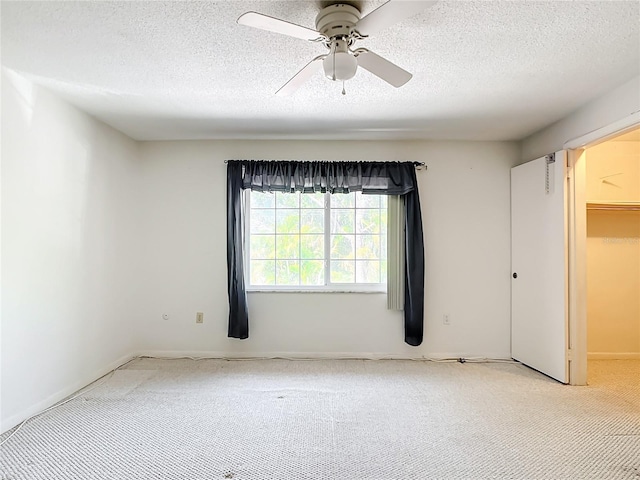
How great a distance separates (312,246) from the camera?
3.77 meters

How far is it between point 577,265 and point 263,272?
2852 mm

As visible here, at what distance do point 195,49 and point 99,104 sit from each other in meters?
1.29

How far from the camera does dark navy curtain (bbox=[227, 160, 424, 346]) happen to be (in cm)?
355

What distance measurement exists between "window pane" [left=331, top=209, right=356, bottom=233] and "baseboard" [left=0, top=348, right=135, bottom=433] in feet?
8.06

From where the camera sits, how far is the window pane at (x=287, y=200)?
3.78 meters

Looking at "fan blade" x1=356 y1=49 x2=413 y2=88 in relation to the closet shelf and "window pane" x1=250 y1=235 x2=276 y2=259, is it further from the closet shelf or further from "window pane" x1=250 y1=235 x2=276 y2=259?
the closet shelf

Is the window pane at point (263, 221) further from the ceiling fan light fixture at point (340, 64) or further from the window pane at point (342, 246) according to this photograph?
the ceiling fan light fixture at point (340, 64)

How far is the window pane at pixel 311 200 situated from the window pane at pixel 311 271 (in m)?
0.59

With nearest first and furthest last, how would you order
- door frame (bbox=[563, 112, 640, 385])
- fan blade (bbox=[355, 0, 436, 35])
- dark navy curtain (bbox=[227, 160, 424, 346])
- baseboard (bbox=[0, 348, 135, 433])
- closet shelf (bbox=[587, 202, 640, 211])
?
fan blade (bbox=[355, 0, 436, 35])
baseboard (bbox=[0, 348, 135, 433])
door frame (bbox=[563, 112, 640, 385])
closet shelf (bbox=[587, 202, 640, 211])
dark navy curtain (bbox=[227, 160, 424, 346])

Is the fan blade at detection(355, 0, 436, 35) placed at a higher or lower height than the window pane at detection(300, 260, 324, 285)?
higher

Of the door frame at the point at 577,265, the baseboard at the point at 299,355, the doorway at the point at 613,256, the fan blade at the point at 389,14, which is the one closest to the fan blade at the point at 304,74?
the fan blade at the point at 389,14

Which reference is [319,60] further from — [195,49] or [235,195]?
[235,195]

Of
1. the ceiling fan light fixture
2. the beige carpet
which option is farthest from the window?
the ceiling fan light fixture

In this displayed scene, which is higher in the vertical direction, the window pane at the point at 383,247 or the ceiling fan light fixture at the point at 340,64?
the ceiling fan light fixture at the point at 340,64
